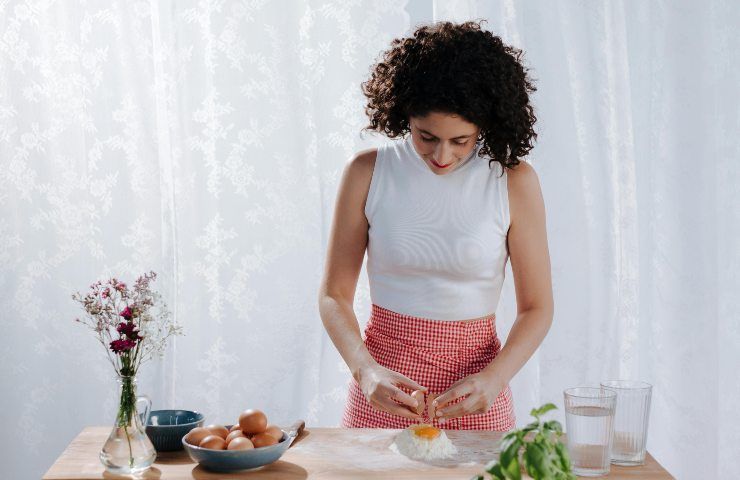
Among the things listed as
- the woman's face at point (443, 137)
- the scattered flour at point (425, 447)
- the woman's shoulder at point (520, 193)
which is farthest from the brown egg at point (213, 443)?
the woman's shoulder at point (520, 193)

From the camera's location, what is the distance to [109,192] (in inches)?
132

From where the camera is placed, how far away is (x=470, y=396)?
1949mm

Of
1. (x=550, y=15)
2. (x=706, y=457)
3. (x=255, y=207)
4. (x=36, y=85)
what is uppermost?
(x=550, y=15)

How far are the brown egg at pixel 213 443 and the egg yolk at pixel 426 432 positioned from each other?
0.38 metres

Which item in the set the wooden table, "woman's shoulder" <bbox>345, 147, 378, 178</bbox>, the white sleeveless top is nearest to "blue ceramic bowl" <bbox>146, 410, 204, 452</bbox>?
the wooden table

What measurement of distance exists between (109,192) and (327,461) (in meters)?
1.94

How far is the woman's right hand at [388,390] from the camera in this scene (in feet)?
6.19

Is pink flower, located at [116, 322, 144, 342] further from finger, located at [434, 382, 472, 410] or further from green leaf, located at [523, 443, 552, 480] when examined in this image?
green leaf, located at [523, 443, 552, 480]

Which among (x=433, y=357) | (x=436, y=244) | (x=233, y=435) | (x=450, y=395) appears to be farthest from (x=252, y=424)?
→ (x=436, y=244)

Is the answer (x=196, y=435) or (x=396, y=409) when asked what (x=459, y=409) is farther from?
(x=196, y=435)

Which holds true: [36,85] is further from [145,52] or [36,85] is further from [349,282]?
[349,282]

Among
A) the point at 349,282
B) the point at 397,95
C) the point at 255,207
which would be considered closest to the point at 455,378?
the point at 349,282

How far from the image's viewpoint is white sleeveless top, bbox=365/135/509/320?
2.21 m

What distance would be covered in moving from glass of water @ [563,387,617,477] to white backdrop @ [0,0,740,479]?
5.15ft
